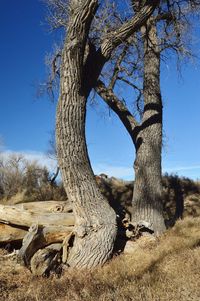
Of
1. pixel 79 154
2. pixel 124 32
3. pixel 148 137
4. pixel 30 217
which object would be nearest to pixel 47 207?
pixel 30 217

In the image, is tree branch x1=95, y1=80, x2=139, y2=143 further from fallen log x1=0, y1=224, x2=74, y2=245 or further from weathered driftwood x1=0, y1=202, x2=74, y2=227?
fallen log x1=0, y1=224, x2=74, y2=245

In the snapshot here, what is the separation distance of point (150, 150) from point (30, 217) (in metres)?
3.95

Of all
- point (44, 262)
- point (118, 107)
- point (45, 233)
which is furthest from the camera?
point (118, 107)

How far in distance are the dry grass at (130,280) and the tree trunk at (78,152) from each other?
716mm

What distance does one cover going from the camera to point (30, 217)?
9.26 metres

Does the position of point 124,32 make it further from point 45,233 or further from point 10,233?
point 10,233

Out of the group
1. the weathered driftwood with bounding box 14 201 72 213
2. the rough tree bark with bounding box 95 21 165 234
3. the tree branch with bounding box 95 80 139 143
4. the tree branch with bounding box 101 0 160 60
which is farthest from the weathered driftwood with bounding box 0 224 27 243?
the tree branch with bounding box 101 0 160 60

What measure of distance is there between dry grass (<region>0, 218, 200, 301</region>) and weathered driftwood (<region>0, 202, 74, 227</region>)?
5.20 ft

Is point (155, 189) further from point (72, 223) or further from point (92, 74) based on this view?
point (92, 74)

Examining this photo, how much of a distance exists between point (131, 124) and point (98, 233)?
4.47m

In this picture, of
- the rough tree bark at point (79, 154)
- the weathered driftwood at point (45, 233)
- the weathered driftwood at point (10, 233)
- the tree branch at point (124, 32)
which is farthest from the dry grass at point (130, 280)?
the tree branch at point (124, 32)

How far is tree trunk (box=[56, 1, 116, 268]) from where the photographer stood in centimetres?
817

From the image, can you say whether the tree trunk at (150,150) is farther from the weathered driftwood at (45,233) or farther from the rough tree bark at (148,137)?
the weathered driftwood at (45,233)

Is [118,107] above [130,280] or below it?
above
